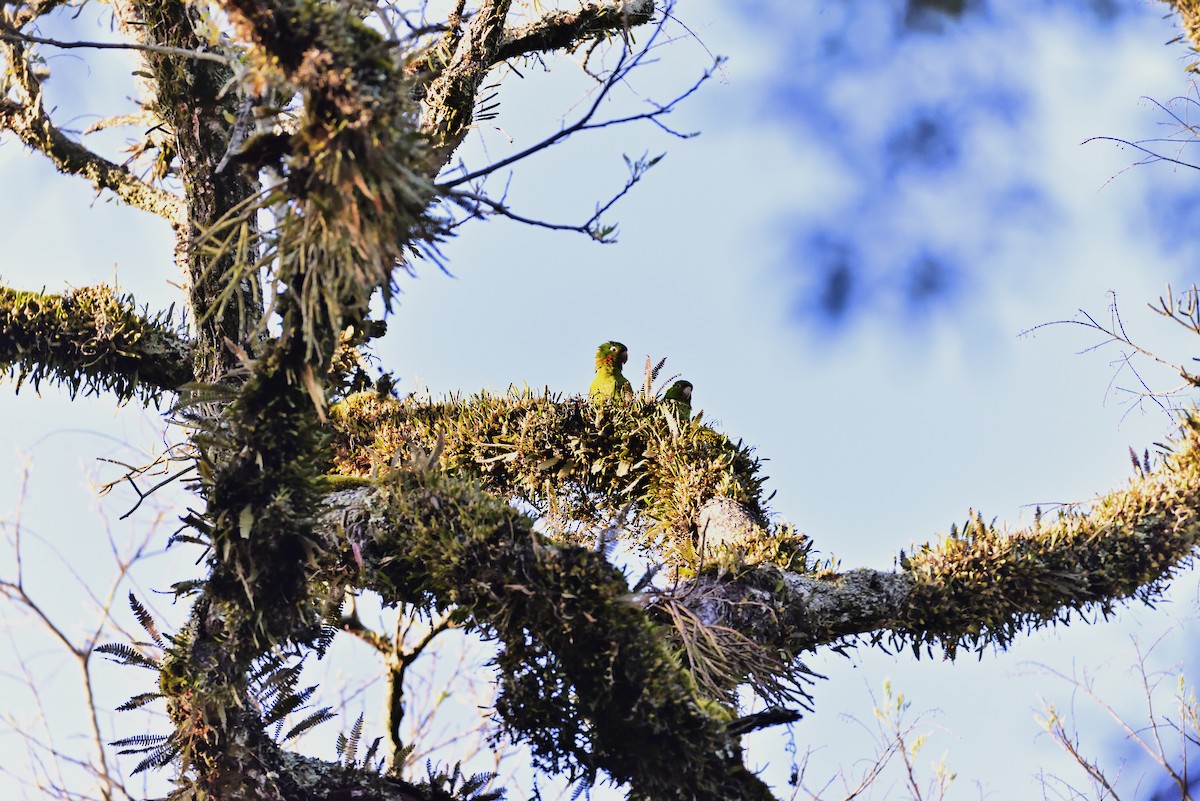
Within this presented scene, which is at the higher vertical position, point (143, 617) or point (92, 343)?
point (92, 343)

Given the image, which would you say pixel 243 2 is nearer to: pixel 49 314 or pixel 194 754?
pixel 194 754

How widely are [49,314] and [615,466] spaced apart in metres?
1.99

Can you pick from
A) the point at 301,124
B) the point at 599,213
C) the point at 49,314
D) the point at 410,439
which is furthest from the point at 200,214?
the point at 599,213

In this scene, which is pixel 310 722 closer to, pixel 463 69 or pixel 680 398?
pixel 680 398

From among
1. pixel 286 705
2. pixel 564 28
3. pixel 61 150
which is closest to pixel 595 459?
pixel 286 705

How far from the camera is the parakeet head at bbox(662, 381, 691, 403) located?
155 inches

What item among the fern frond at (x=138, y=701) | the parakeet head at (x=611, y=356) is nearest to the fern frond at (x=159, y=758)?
the fern frond at (x=138, y=701)

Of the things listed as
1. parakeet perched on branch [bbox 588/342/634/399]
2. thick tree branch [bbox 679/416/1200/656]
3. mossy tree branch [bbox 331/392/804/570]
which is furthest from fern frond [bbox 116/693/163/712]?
parakeet perched on branch [bbox 588/342/634/399]

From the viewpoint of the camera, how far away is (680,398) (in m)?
3.95

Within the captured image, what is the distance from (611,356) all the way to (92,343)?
76.2 inches

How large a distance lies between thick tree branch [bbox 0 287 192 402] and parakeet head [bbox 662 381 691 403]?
1752 millimetres

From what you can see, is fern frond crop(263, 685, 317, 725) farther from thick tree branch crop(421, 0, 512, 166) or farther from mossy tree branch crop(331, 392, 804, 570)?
thick tree branch crop(421, 0, 512, 166)

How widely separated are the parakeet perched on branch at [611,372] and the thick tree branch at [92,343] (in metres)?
1.54

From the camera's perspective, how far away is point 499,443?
3.62 metres
